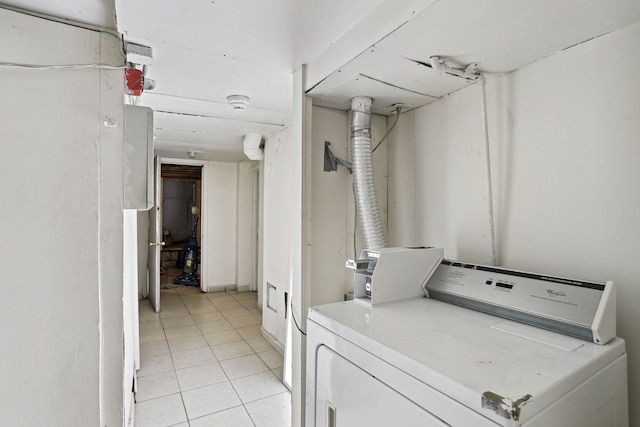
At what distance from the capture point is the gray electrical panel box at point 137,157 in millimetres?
1368

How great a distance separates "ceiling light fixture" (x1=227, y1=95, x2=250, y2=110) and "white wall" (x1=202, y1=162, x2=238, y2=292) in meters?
3.08

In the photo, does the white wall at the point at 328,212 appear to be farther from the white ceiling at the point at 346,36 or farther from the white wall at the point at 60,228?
the white wall at the point at 60,228

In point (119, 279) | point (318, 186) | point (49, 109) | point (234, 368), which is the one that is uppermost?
point (49, 109)

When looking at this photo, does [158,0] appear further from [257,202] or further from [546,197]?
[257,202]

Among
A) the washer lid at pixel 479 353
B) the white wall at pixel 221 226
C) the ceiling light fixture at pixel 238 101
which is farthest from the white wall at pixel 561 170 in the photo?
the white wall at pixel 221 226

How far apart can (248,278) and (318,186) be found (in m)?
3.86

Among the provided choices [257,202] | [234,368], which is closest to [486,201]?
[234,368]

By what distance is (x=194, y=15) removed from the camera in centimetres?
116

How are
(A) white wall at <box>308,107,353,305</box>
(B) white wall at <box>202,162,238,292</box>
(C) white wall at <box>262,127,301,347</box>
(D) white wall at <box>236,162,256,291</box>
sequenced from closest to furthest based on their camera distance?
(A) white wall at <box>308,107,353,305</box>, (C) white wall at <box>262,127,301,347</box>, (B) white wall at <box>202,162,238,292</box>, (D) white wall at <box>236,162,256,291</box>

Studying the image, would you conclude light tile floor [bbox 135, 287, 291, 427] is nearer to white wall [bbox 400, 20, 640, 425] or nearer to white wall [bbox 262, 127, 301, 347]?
white wall [bbox 262, 127, 301, 347]

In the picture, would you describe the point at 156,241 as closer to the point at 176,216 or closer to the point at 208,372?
the point at 208,372

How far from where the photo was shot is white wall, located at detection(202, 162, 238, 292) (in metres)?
4.98

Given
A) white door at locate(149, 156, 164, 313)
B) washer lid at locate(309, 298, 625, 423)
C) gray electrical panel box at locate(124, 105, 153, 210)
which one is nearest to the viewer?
washer lid at locate(309, 298, 625, 423)


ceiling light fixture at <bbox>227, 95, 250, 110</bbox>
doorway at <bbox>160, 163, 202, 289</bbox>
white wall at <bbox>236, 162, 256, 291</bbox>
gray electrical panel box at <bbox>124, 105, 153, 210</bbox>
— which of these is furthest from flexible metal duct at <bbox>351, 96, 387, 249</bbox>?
doorway at <bbox>160, 163, 202, 289</bbox>
